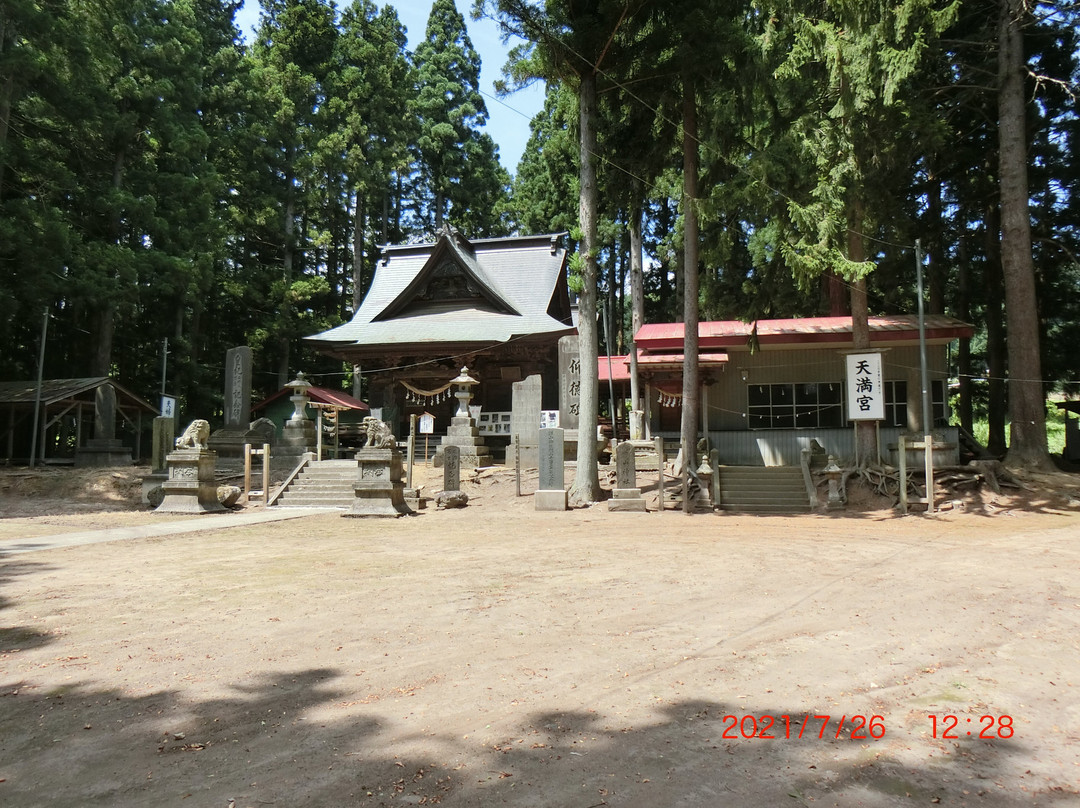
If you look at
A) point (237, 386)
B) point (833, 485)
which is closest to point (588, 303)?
point (833, 485)

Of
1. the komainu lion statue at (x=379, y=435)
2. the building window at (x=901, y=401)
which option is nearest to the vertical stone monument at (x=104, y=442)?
the komainu lion statue at (x=379, y=435)

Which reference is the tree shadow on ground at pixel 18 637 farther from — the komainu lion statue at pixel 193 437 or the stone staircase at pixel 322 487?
the stone staircase at pixel 322 487

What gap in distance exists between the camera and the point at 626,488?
42.7ft

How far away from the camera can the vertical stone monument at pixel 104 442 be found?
19.0 metres

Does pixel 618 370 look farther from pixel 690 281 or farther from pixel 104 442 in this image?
pixel 104 442

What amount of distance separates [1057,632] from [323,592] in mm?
5626

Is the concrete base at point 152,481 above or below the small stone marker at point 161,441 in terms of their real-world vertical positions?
below

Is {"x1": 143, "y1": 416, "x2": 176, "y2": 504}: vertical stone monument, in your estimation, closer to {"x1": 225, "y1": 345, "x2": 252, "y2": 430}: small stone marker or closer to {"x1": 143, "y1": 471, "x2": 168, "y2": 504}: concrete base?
{"x1": 143, "y1": 471, "x2": 168, "y2": 504}: concrete base

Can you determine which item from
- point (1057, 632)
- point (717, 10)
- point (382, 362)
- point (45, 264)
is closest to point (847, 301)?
point (717, 10)

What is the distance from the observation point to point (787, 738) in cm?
292

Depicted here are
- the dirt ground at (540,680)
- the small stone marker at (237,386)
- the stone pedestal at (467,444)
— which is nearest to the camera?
the dirt ground at (540,680)

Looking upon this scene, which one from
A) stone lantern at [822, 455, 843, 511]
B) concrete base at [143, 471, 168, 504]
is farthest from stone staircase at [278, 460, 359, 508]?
stone lantern at [822, 455, 843, 511]

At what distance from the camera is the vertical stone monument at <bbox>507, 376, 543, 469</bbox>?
17391 mm

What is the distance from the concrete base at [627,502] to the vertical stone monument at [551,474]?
101 centimetres
